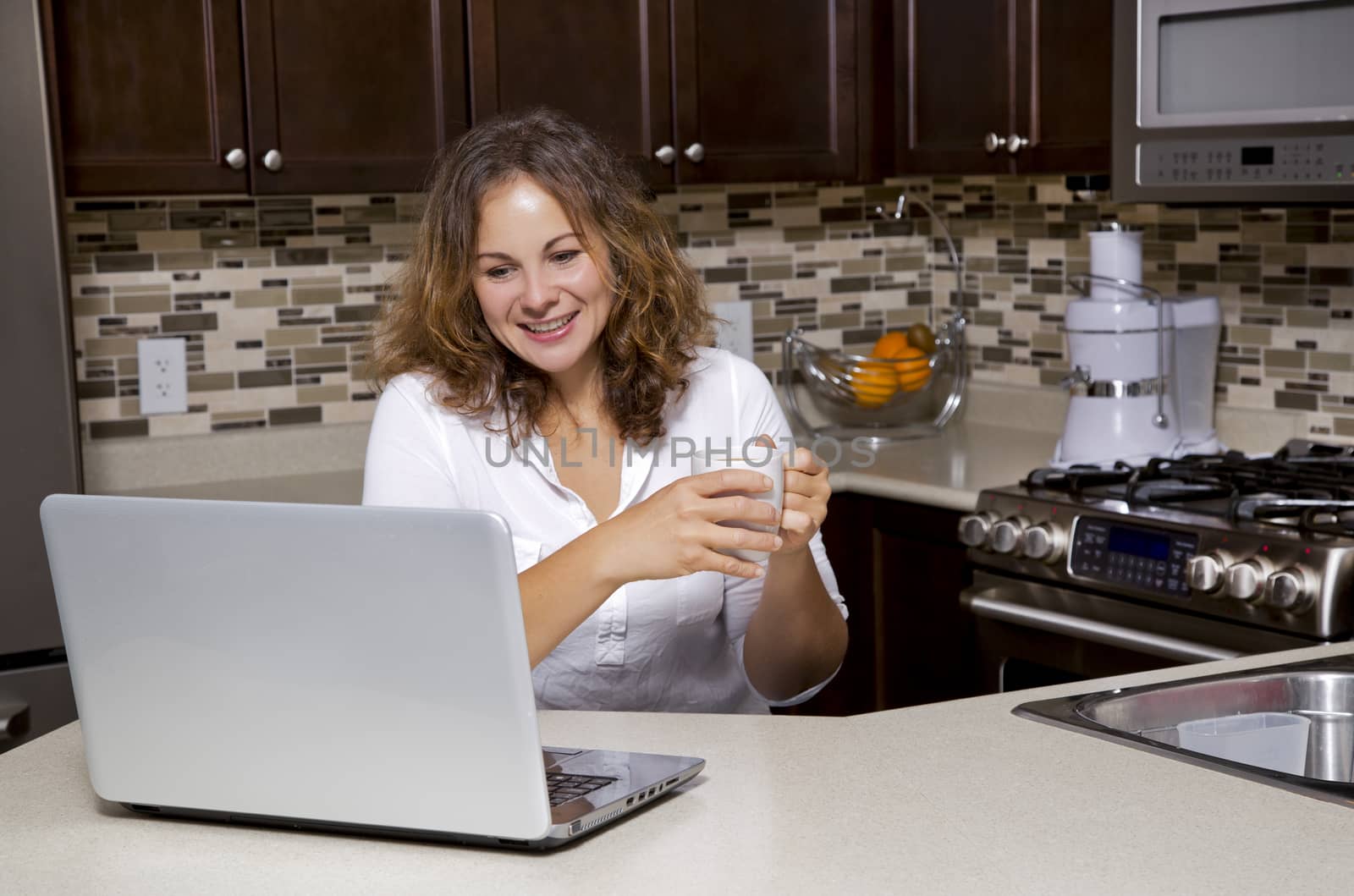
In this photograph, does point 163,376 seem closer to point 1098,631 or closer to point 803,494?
point 1098,631

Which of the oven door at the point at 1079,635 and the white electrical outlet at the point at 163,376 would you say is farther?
the white electrical outlet at the point at 163,376

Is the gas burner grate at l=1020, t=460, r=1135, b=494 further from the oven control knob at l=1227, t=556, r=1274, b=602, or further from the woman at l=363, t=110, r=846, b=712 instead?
the woman at l=363, t=110, r=846, b=712

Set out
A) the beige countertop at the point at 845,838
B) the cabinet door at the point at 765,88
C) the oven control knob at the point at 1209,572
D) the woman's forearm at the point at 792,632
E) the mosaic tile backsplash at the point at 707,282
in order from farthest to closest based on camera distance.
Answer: the cabinet door at the point at 765,88
the mosaic tile backsplash at the point at 707,282
the oven control knob at the point at 1209,572
the woman's forearm at the point at 792,632
the beige countertop at the point at 845,838

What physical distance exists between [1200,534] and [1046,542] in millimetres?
275

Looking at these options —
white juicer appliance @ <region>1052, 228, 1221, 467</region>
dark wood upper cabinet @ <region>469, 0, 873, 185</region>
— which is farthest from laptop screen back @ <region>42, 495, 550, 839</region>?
white juicer appliance @ <region>1052, 228, 1221, 467</region>

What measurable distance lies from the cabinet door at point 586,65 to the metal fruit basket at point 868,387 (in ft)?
2.00

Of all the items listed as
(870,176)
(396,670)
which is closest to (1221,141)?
(870,176)

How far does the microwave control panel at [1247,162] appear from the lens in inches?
91.5

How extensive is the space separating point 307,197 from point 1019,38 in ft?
4.65

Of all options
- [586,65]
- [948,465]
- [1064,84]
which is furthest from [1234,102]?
[586,65]

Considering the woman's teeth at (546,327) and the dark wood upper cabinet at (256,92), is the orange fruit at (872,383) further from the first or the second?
the woman's teeth at (546,327)

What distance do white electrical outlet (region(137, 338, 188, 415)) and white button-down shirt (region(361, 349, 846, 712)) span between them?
1258mm

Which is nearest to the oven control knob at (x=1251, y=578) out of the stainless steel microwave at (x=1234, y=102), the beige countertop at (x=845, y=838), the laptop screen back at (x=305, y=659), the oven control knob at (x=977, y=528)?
the oven control knob at (x=977, y=528)

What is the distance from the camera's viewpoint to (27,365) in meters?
2.28
